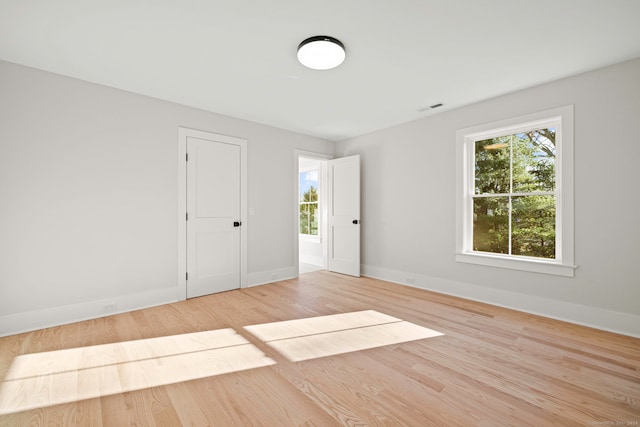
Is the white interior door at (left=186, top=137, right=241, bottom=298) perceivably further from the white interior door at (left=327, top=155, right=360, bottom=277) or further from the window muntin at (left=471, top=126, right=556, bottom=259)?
the window muntin at (left=471, top=126, right=556, bottom=259)

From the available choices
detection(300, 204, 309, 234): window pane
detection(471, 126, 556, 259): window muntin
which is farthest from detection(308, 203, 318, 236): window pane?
detection(471, 126, 556, 259): window muntin

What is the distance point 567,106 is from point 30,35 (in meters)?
5.11

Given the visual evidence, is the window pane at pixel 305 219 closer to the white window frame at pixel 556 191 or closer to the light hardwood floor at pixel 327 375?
the white window frame at pixel 556 191

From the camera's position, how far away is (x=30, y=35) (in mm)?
2307

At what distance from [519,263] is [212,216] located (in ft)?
13.1

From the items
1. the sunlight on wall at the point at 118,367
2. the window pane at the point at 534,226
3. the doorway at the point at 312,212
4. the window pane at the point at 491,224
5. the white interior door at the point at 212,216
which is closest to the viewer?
the sunlight on wall at the point at 118,367

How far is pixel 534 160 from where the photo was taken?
3.38 m

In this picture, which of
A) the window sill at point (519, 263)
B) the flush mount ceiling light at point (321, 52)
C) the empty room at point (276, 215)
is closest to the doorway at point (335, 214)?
the empty room at point (276, 215)

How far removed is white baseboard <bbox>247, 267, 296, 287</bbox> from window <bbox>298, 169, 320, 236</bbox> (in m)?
1.83

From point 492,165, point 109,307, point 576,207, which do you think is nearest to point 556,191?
point 576,207

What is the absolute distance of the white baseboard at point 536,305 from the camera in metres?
2.68

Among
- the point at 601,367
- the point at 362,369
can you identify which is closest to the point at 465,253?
the point at 601,367

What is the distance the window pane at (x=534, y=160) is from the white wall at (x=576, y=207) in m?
0.31

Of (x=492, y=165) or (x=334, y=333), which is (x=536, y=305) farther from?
(x=334, y=333)
